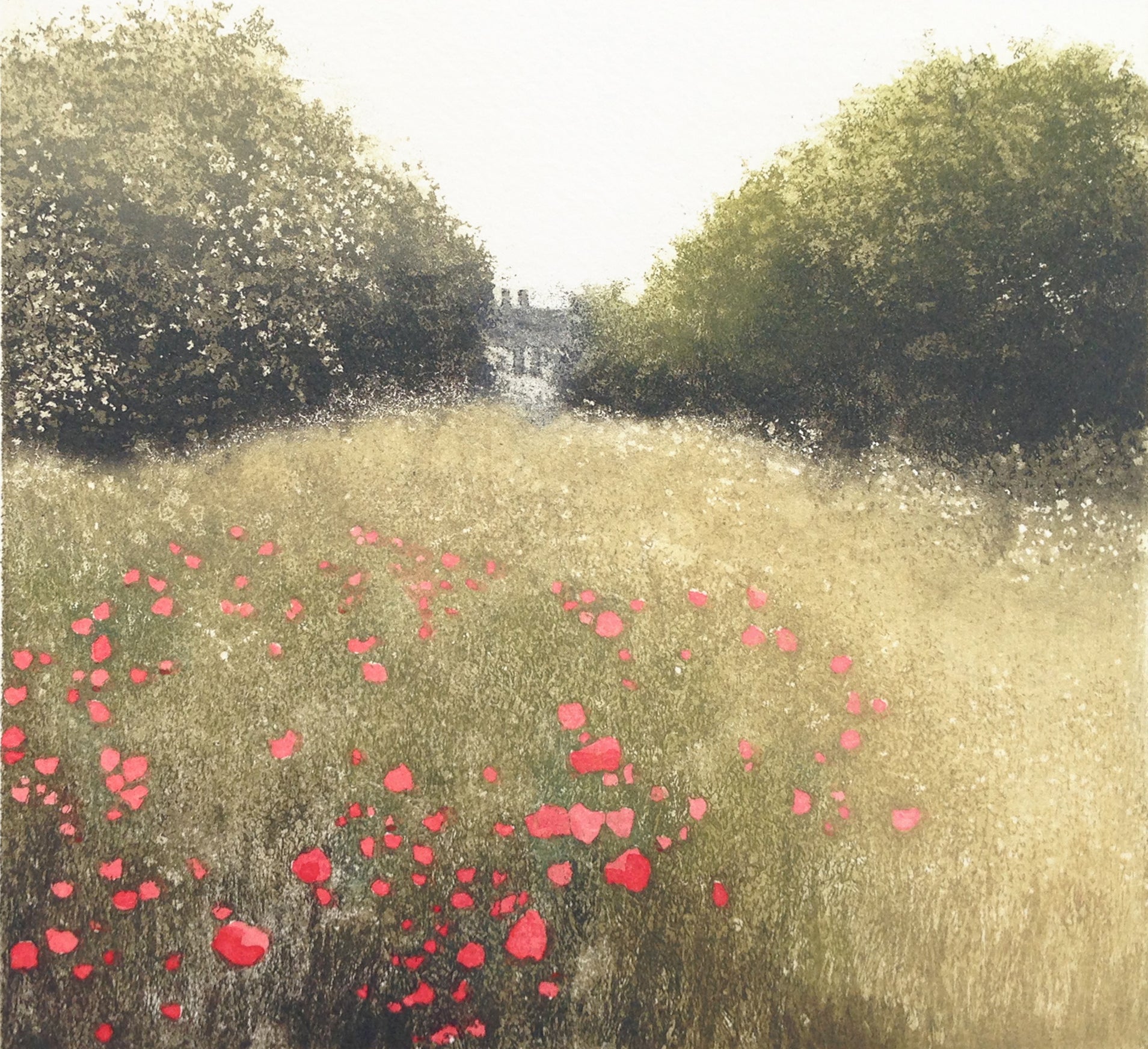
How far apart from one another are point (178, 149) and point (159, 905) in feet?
7.87

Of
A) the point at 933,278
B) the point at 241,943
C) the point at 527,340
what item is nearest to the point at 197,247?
the point at 527,340

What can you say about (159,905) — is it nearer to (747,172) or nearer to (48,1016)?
(48,1016)

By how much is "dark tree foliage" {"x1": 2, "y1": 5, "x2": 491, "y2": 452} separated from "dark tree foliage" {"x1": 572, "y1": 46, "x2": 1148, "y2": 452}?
2.23 feet

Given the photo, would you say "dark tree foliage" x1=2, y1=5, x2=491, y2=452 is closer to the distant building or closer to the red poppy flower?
the distant building

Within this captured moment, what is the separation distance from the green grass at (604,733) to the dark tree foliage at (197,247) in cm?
21

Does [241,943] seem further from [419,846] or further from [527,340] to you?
[527,340]

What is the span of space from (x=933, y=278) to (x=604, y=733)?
1.87 metres

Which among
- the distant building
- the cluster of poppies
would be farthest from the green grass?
the distant building

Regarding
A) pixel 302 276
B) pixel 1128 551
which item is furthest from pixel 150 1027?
pixel 1128 551

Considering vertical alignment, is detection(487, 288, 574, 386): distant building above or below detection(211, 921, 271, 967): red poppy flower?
above

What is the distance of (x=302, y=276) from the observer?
2.61m

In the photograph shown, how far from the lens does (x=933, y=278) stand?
8.66 feet

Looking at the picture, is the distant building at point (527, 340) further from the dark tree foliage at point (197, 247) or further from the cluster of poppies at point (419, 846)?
the cluster of poppies at point (419, 846)

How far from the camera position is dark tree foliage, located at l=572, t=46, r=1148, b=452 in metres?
2.57
